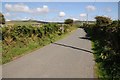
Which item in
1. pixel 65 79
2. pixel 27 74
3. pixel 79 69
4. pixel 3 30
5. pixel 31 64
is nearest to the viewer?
pixel 65 79

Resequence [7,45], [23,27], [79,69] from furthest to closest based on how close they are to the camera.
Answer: [23,27], [7,45], [79,69]

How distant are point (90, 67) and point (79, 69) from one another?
0.74 metres

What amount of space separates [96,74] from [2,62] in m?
4.91

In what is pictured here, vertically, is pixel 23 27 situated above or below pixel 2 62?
above

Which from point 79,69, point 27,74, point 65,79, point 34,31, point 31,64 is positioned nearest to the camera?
point 65,79

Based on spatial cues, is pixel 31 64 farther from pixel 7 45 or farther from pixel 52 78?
pixel 7 45

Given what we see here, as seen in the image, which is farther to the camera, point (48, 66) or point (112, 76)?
point (48, 66)

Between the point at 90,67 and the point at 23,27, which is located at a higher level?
the point at 23,27

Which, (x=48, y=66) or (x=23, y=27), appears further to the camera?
(x=23, y=27)

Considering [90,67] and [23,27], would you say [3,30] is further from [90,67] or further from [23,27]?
[90,67]

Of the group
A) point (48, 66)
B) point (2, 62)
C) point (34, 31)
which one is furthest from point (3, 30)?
point (48, 66)

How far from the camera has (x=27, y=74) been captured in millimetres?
9117

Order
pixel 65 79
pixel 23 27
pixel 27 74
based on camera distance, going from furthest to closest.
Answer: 1. pixel 23 27
2. pixel 27 74
3. pixel 65 79

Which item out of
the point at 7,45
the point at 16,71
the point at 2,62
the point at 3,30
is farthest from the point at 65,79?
the point at 3,30
